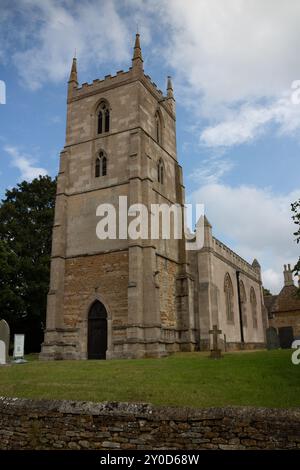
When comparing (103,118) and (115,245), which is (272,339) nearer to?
(115,245)

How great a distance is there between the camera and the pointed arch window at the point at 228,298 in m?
30.5

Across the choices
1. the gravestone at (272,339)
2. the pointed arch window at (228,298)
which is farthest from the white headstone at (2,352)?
the pointed arch window at (228,298)

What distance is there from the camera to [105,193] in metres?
24.4

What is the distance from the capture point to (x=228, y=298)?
1229 inches

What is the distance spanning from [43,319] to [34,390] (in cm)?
2434

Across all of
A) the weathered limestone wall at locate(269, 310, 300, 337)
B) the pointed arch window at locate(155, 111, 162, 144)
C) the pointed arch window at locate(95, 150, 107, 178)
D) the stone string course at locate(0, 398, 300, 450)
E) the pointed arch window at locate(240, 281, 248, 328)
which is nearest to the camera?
the stone string course at locate(0, 398, 300, 450)

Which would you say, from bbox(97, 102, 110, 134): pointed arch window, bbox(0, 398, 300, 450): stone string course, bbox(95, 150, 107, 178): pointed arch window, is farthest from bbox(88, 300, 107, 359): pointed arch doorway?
bbox(0, 398, 300, 450): stone string course

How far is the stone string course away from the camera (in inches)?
246

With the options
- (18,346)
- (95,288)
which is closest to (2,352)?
(18,346)

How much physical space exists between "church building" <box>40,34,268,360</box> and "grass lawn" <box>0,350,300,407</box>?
22.3 feet

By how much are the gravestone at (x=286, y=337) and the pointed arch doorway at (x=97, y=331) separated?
936cm

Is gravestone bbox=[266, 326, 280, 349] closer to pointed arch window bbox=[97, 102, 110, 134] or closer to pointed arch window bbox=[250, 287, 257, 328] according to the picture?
pointed arch window bbox=[97, 102, 110, 134]

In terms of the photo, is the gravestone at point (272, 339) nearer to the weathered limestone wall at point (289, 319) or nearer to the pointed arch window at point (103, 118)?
the pointed arch window at point (103, 118)
